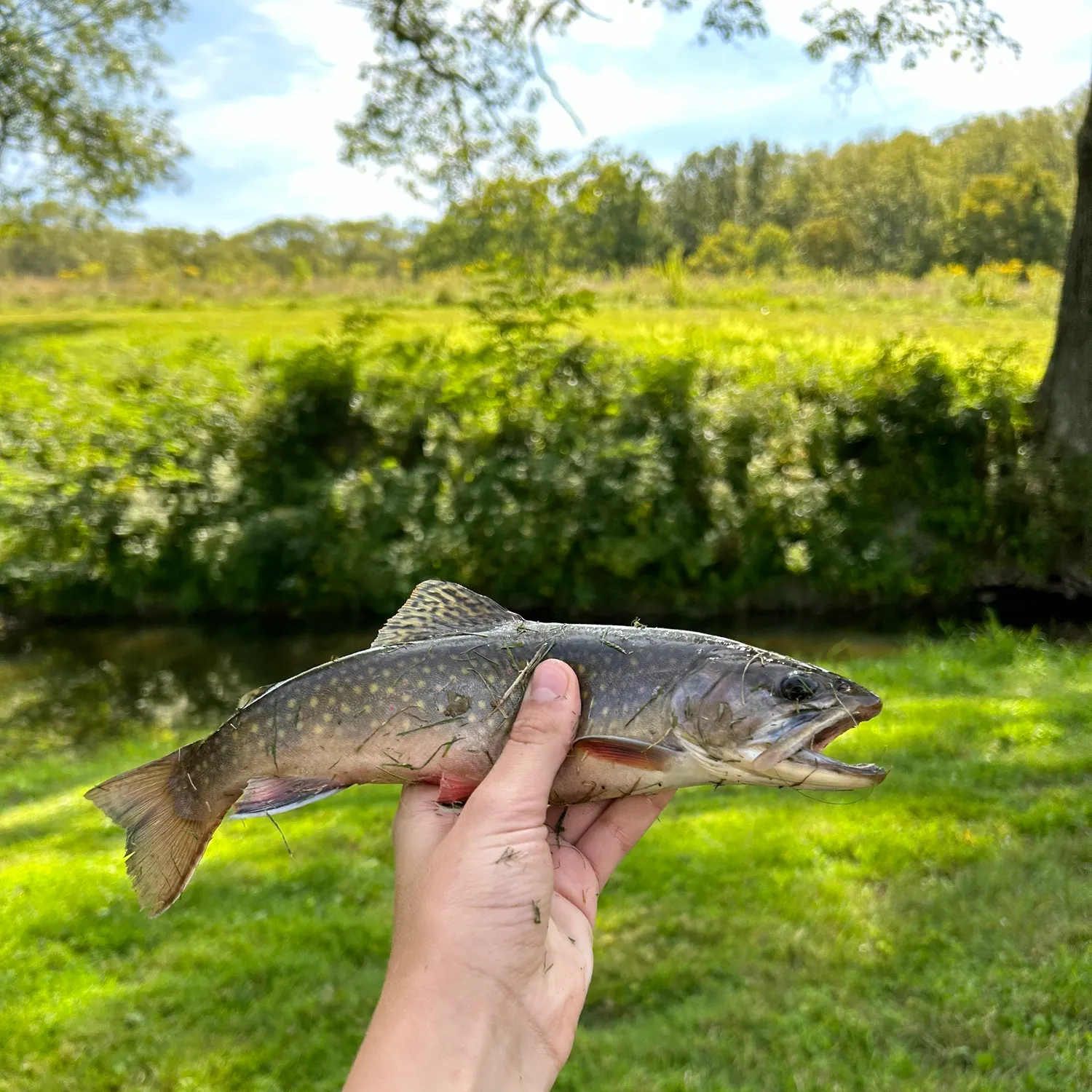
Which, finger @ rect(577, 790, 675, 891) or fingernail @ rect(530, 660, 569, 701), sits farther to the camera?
finger @ rect(577, 790, 675, 891)

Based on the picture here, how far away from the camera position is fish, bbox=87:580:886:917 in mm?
2385

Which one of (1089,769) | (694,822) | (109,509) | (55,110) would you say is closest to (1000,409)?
(1089,769)

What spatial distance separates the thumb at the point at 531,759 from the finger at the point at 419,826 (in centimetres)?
22

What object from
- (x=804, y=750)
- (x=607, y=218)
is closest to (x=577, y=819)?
(x=804, y=750)

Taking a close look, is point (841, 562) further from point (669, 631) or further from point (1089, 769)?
point (669, 631)

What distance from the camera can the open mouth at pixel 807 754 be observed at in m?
2.26

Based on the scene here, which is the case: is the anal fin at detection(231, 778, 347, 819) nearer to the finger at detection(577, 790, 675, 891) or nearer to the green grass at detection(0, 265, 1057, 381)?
the finger at detection(577, 790, 675, 891)

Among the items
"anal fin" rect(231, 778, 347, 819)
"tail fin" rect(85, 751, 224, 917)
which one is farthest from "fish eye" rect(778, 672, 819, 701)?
"tail fin" rect(85, 751, 224, 917)

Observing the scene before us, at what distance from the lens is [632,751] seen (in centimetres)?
239

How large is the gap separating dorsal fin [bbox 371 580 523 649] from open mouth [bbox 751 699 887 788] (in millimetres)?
922

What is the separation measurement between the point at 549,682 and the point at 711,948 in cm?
301

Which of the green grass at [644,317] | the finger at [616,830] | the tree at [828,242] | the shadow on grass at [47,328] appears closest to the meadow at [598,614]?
the green grass at [644,317]

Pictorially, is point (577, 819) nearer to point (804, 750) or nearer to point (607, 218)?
point (804, 750)

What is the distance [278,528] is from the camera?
48.6 ft
